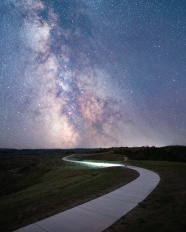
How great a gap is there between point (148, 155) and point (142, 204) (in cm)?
3787

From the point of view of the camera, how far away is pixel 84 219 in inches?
283

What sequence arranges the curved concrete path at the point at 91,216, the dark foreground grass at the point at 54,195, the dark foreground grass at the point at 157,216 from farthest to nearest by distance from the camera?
the dark foreground grass at the point at 54,195, the curved concrete path at the point at 91,216, the dark foreground grass at the point at 157,216

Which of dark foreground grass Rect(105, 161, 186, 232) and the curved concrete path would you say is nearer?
dark foreground grass Rect(105, 161, 186, 232)

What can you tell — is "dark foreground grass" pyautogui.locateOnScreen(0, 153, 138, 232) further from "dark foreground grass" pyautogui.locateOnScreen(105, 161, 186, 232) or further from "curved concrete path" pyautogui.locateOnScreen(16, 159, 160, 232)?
"dark foreground grass" pyautogui.locateOnScreen(105, 161, 186, 232)

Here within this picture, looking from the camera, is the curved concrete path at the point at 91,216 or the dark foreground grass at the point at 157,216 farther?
the curved concrete path at the point at 91,216

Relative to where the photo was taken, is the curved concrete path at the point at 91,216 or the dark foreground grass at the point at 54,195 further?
the dark foreground grass at the point at 54,195

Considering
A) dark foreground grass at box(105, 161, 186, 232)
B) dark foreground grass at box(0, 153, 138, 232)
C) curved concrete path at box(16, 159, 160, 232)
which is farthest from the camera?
dark foreground grass at box(0, 153, 138, 232)

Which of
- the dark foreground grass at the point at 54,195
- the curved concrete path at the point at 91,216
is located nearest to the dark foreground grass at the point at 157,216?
the curved concrete path at the point at 91,216

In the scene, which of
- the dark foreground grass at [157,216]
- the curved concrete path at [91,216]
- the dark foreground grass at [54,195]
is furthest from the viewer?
the dark foreground grass at [54,195]

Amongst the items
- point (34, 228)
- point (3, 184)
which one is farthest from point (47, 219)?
point (3, 184)

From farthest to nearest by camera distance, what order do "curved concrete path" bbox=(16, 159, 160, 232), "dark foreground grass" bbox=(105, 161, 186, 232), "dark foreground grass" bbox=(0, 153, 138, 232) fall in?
"dark foreground grass" bbox=(0, 153, 138, 232) → "curved concrete path" bbox=(16, 159, 160, 232) → "dark foreground grass" bbox=(105, 161, 186, 232)

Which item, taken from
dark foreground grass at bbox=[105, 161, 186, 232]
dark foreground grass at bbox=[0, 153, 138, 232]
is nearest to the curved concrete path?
dark foreground grass at bbox=[105, 161, 186, 232]

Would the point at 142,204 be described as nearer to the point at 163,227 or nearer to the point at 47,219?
the point at 163,227

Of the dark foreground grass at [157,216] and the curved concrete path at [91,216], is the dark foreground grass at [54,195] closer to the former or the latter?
the curved concrete path at [91,216]
